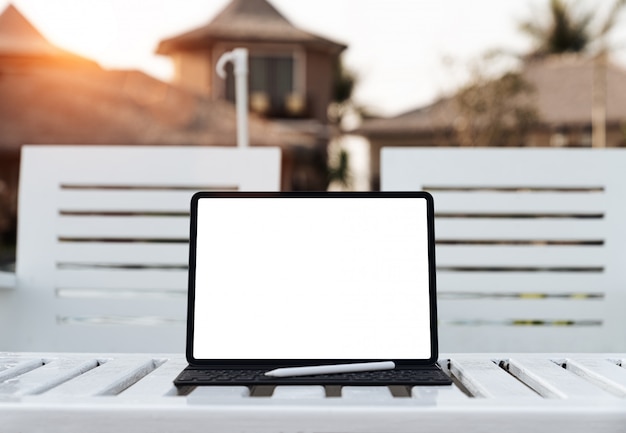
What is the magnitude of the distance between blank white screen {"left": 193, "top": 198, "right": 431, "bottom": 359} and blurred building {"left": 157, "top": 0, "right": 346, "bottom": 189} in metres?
21.8

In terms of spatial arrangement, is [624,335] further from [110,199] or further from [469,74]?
[469,74]

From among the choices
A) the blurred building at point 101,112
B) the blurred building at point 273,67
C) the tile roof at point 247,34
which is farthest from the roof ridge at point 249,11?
the blurred building at point 101,112

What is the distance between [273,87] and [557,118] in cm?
982

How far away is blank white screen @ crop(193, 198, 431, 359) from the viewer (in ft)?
4.20

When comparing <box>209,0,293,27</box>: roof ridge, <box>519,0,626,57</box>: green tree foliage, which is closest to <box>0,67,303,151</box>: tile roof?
<box>209,0,293,27</box>: roof ridge

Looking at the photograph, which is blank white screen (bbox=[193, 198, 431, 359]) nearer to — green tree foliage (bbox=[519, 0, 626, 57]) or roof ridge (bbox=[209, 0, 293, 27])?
roof ridge (bbox=[209, 0, 293, 27])

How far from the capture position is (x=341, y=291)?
1307 mm

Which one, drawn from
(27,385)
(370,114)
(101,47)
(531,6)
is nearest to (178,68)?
(101,47)

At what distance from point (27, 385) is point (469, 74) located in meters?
20.1

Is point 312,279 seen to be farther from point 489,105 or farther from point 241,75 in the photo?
point 489,105

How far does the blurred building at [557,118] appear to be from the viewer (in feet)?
90.1

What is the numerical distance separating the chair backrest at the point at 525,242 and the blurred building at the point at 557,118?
23315mm

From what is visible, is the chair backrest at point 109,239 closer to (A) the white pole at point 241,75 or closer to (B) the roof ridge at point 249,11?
(A) the white pole at point 241,75

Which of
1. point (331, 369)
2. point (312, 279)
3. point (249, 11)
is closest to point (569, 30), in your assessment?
point (249, 11)
